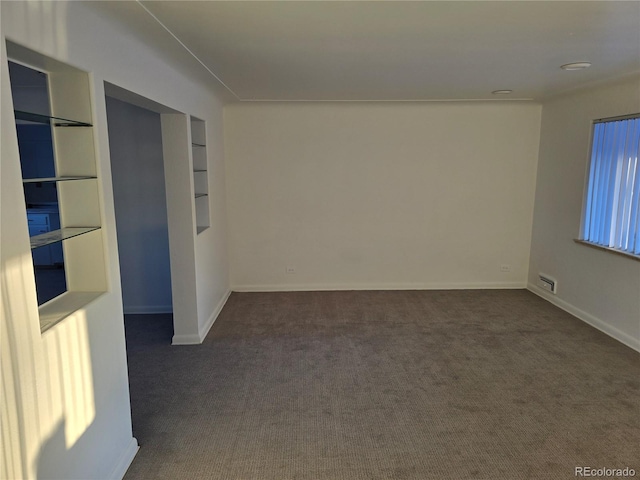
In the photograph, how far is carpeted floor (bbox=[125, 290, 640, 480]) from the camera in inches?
93.4

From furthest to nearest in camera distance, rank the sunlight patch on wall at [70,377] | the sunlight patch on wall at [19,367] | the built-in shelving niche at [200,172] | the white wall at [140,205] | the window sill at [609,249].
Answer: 1. the white wall at [140,205]
2. the built-in shelving niche at [200,172]
3. the window sill at [609,249]
4. the sunlight patch on wall at [70,377]
5. the sunlight patch on wall at [19,367]

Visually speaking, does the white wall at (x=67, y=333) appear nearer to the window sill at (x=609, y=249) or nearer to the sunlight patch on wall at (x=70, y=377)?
the sunlight patch on wall at (x=70, y=377)

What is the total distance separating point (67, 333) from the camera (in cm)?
181

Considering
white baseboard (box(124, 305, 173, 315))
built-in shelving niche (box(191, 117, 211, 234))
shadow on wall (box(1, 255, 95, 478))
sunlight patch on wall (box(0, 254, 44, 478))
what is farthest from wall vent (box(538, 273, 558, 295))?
sunlight patch on wall (box(0, 254, 44, 478))

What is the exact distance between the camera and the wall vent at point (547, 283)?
4914 mm

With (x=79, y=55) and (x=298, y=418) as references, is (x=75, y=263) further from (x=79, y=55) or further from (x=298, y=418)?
(x=298, y=418)

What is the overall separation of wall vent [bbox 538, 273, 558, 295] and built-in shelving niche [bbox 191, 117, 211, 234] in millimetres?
3881

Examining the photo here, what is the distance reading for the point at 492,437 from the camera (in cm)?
256

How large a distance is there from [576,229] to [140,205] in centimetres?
458

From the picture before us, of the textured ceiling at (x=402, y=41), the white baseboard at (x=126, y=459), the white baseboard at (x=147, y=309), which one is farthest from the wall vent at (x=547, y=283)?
the white baseboard at (x=126, y=459)

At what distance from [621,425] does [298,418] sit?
1995 millimetres

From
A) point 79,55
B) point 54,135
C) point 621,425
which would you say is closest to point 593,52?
point 621,425

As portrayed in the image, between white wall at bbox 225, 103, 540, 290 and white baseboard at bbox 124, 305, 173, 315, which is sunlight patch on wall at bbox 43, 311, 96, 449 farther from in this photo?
white wall at bbox 225, 103, 540, 290

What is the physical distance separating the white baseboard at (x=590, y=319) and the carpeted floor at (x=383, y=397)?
3.4 inches
